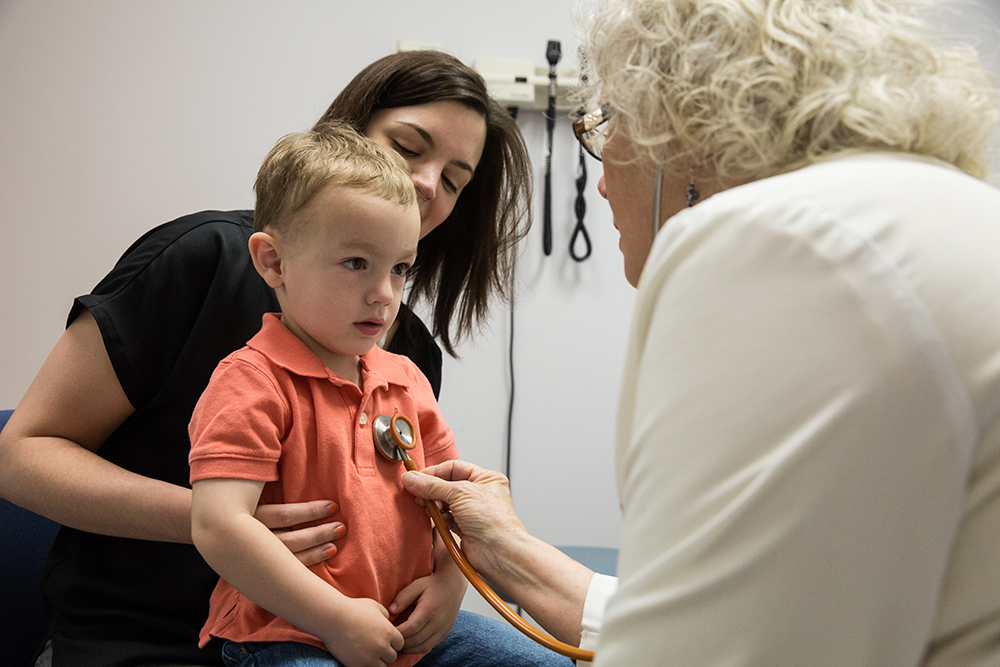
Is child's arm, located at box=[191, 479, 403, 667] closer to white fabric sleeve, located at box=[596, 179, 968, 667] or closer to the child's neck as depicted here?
the child's neck

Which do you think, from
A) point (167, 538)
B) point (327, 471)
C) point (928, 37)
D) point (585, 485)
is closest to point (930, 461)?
point (928, 37)

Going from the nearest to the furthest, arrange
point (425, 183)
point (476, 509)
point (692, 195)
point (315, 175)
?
1. point (692, 195)
2. point (315, 175)
3. point (476, 509)
4. point (425, 183)

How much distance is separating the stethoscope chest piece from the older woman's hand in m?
0.04

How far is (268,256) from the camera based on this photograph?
958 mm

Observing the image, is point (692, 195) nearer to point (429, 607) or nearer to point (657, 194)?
point (657, 194)

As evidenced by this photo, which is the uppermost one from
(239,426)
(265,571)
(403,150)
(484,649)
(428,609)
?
(403,150)

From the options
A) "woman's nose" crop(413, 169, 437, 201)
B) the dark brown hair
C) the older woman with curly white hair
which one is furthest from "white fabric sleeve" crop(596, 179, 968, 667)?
the dark brown hair

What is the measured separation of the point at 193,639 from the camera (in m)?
1.09

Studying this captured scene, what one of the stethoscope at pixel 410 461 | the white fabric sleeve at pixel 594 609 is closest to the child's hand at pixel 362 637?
the stethoscope at pixel 410 461

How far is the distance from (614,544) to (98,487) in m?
1.87

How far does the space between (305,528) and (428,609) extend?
19 centimetres

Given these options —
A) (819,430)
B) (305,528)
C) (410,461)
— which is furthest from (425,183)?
(819,430)

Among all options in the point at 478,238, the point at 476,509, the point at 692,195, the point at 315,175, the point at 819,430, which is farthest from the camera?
the point at 478,238

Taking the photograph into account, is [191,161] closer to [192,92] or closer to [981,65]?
[192,92]
